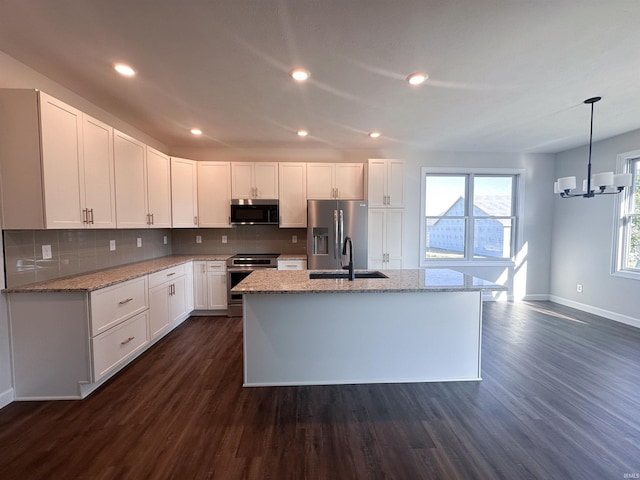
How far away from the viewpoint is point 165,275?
336cm

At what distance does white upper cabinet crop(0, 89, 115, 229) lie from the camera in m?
1.99

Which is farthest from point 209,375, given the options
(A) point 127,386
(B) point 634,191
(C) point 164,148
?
(B) point 634,191

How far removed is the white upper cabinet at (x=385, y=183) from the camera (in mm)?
4297

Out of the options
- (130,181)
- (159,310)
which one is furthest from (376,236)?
(130,181)

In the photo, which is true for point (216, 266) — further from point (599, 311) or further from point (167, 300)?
point (599, 311)

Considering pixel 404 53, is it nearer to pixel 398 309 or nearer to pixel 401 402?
pixel 398 309

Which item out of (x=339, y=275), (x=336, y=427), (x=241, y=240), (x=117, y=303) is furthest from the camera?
(x=241, y=240)

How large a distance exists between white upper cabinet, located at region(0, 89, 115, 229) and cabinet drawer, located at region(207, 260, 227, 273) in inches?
75.8

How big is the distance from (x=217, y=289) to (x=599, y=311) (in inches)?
233

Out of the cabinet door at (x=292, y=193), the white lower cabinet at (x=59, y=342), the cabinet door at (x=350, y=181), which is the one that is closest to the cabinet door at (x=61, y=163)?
the white lower cabinet at (x=59, y=342)

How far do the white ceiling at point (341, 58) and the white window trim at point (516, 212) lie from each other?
1.32 metres

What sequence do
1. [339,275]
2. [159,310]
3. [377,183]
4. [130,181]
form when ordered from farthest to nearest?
[377,183]
[159,310]
[130,181]
[339,275]

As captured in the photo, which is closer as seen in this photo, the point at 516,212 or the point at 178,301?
the point at 178,301

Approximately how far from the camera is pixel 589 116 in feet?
10.5
